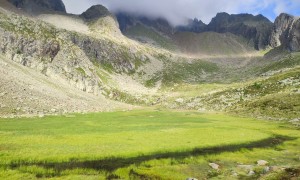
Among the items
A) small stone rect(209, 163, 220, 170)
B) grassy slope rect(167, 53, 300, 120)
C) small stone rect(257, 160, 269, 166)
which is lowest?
small stone rect(209, 163, 220, 170)

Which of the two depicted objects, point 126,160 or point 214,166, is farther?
point 126,160

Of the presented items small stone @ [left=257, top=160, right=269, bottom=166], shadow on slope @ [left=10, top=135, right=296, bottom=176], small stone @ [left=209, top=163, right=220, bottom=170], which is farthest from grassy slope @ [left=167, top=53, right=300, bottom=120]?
small stone @ [left=209, top=163, right=220, bottom=170]

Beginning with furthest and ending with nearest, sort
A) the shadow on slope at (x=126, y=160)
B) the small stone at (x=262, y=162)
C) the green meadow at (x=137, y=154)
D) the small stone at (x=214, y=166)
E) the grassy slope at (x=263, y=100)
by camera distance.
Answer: the grassy slope at (x=263, y=100)
the small stone at (x=262, y=162)
the small stone at (x=214, y=166)
the shadow on slope at (x=126, y=160)
the green meadow at (x=137, y=154)

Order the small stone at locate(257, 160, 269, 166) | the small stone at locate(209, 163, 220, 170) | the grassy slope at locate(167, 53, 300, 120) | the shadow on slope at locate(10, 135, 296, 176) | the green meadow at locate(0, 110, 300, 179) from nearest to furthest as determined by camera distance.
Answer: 1. the green meadow at locate(0, 110, 300, 179)
2. the shadow on slope at locate(10, 135, 296, 176)
3. the small stone at locate(209, 163, 220, 170)
4. the small stone at locate(257, 160, 269, 166)
5. the grassy slope at locate(167, 53, 300, 120)

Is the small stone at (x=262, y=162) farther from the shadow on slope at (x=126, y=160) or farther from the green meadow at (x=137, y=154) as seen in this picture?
the shadow on slope at (x=126, y=160)

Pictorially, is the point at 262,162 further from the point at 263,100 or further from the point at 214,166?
the point at 263,100

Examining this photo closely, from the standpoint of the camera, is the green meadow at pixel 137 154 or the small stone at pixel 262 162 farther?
the small stone at pixel 262 162

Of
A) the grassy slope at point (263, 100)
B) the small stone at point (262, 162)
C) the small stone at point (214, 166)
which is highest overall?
the grassy slope at point (263, 100)

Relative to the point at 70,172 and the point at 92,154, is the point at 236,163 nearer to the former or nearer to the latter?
the point at 92,154

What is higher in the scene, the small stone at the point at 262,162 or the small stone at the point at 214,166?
the small stone at the point at 262,162

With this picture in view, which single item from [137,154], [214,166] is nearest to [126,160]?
[137,154]

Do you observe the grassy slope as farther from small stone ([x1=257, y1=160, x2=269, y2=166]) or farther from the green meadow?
small stone ([x1=257, y1=160, x2=269, y2=166])

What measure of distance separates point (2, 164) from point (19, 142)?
10.9m

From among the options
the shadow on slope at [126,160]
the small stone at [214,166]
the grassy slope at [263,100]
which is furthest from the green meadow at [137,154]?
the grassy slope at [263,100]
